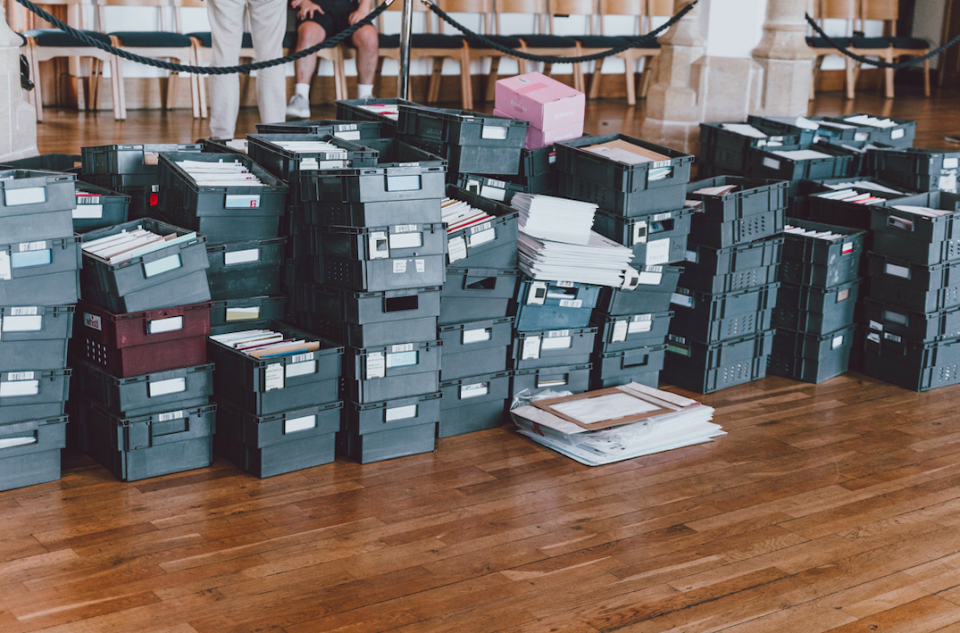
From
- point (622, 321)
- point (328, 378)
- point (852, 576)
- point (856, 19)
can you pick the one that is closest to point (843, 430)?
point (622, 321)

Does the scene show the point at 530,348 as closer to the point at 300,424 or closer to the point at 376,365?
the point at 376,365

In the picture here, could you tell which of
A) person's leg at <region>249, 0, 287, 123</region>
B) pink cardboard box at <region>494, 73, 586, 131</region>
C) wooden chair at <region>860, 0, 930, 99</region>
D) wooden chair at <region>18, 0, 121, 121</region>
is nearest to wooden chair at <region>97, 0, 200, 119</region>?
wooden chair at <region>18, 0, 121, 121</region>

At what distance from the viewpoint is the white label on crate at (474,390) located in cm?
408

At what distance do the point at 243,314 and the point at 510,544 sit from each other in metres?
1.41

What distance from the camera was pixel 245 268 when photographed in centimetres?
394

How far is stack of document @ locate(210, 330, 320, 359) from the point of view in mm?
3635

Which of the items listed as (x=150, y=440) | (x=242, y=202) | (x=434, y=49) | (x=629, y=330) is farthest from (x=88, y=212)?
(x=434, y=49)

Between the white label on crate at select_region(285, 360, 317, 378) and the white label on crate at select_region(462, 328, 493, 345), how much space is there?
651mm

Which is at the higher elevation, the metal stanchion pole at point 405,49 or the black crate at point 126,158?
the metal stanchion pole at point 405,49

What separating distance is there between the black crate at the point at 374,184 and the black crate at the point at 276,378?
1.71ft

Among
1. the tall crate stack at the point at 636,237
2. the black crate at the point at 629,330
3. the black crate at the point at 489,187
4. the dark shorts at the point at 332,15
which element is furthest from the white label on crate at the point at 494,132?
the dark shorts at the point at 332,15

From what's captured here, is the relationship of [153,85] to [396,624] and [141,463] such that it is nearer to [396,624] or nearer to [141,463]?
[141,463]

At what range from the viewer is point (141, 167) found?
173 inches

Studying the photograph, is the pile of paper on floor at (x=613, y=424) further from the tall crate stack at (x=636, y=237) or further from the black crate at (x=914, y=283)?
the black crate at (x=914, y=283)
